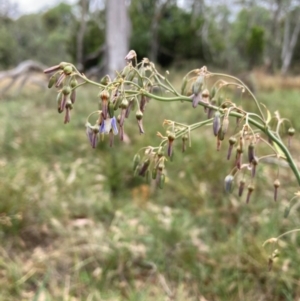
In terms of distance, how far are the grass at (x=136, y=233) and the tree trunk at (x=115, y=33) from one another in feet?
19.5

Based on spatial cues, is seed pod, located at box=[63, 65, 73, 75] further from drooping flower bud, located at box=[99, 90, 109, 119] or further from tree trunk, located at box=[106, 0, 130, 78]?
tree trunk, located at box=[106, 0, 130, 78]

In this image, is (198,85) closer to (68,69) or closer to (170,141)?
(170,141)

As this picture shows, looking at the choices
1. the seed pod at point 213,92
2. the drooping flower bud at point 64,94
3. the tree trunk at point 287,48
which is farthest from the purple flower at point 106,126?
the tree trunk at point 287,48

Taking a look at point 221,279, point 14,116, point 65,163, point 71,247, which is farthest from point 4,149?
point 221,279

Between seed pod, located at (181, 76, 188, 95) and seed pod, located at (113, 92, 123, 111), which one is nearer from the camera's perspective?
seed pod, located at (113, 92, 123, 111)

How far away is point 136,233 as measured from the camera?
3006 mm

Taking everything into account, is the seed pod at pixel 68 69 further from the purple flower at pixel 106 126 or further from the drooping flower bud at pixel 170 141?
the drooping flower bud at pixel 170 141

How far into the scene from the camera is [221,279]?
99.6 inches

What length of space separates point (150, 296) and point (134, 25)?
1717cm

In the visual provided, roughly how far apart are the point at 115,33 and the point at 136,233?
788cm

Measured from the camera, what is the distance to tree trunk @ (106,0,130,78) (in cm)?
1000

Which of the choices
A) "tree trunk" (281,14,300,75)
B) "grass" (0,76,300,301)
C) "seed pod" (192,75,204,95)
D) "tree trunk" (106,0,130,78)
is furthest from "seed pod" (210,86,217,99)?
"tree trunk" (281,14,300,75)

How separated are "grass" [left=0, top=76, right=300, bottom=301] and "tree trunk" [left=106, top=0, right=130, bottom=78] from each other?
5938 millimetres

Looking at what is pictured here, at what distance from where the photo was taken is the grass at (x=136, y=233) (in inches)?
95.4
